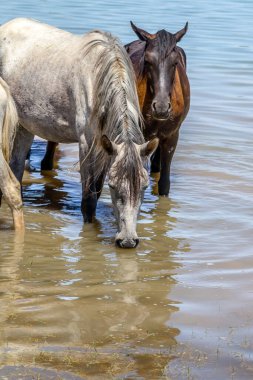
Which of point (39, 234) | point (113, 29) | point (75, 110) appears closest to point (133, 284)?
point (39, 234)

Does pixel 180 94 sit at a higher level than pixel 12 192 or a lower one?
higher

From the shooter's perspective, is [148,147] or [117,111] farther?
[117,111]

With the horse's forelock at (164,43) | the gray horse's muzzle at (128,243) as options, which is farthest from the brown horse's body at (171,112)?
the gray horse's muzzle at (128,243)

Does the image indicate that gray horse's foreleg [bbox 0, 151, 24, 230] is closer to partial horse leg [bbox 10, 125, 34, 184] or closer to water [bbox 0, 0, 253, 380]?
water [bbox 0, 0, 253, 380]

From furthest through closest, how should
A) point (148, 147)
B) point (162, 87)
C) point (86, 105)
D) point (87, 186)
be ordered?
point (162, 87) → point (87, 186) → point (86, 105) → point (148, 147)

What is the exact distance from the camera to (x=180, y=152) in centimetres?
1218

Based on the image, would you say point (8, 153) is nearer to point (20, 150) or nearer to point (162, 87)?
point (20, 150)

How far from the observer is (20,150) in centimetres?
991

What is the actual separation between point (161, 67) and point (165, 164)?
1.21m

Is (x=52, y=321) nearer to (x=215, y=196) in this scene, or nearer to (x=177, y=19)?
(x=215, y=196)

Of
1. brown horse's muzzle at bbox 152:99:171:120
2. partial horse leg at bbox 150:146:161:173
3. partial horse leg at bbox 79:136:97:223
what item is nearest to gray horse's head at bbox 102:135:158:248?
partial horse leg at bbox 79:136:97:223

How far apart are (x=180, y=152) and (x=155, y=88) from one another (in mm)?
2978

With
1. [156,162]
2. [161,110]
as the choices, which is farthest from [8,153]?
[156,162]

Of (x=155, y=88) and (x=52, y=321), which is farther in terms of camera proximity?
(x=155, y=88)
